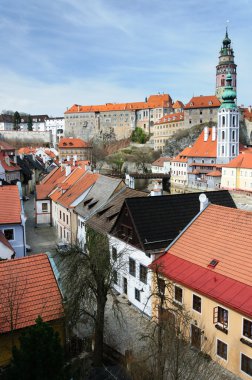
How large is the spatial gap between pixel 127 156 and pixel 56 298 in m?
108

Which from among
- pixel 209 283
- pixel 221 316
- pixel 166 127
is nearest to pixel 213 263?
pixel 209 283

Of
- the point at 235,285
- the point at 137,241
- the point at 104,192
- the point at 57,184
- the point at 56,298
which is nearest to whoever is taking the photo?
the point at 56,298

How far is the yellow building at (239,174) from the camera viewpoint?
68.2 meters

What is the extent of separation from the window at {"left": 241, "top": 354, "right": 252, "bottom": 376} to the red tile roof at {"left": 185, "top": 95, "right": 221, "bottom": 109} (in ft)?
353

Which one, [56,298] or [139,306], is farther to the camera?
[139,306]

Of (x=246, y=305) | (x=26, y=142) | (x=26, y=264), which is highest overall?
(x=26, y=142)

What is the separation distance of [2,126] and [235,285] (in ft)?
511

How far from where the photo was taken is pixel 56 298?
14.5 meters

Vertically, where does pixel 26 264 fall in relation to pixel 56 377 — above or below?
above

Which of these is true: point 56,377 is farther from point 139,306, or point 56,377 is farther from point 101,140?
point 101,140

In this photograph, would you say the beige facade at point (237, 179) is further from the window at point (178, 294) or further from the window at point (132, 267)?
the window at point (178, 294)

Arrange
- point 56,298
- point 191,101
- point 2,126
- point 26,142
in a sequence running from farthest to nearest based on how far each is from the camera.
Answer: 1. point 2,126
2. point 26,142
3. point 191,101
4. point 56,298

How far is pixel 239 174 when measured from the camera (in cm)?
6981

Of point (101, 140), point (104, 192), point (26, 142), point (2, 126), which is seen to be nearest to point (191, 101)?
point (101, 140)
